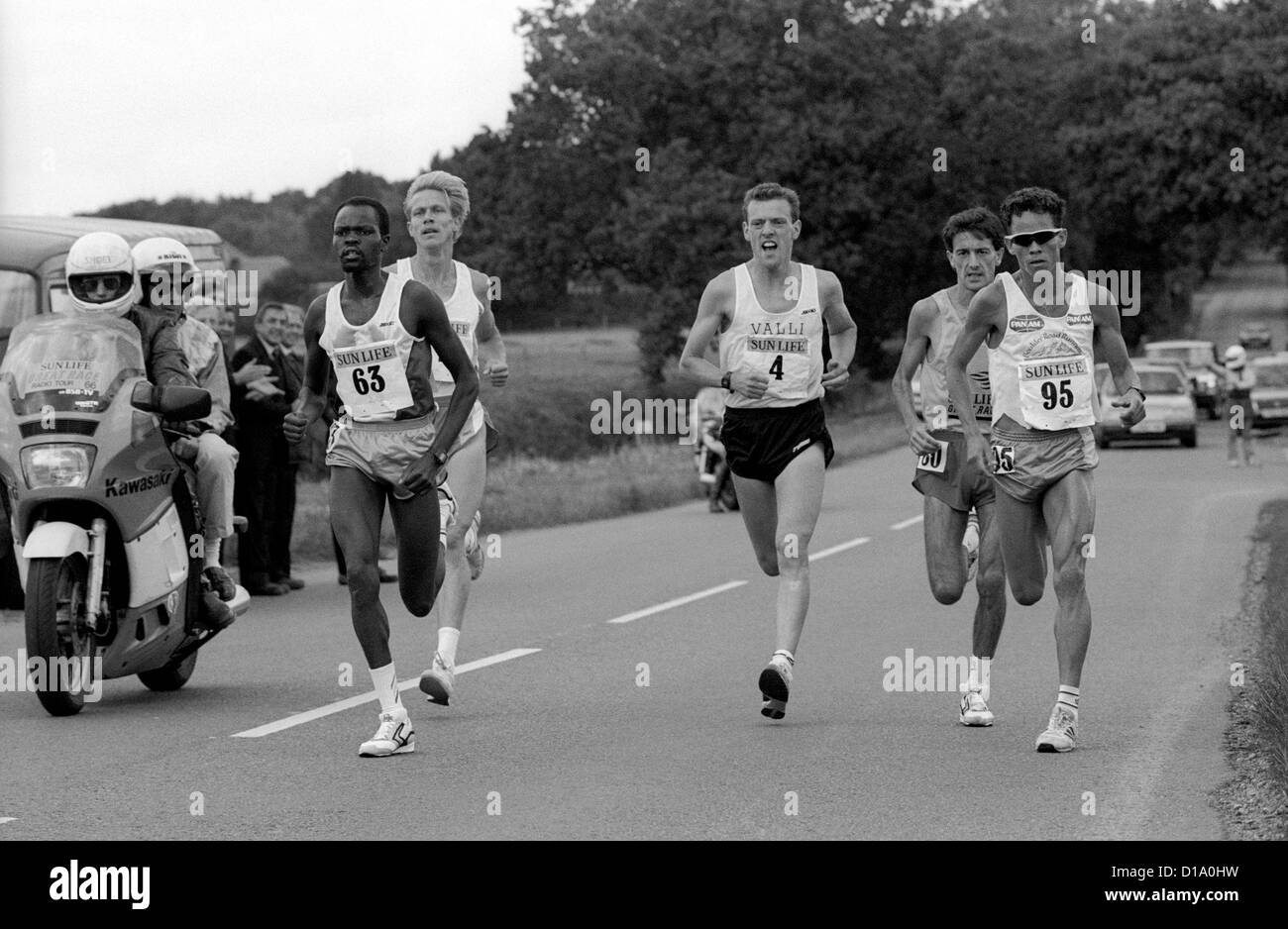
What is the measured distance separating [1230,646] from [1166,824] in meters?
5.29

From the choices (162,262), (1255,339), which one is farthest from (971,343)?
(1255,339)

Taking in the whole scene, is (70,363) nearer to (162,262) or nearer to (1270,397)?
(162,262)

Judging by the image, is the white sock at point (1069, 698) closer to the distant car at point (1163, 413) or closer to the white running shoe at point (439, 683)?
the white running shoe at point (439, 683)

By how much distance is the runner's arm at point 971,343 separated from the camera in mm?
8539

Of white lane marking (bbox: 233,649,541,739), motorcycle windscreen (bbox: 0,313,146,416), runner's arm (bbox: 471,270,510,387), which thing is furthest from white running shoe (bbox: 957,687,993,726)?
motorcycle windscreen (bbox: 0,313,146,416)

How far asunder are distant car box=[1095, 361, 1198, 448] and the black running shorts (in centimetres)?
3107

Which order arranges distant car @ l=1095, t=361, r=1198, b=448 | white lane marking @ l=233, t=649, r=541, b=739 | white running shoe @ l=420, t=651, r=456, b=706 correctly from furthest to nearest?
distant car @ l=1095, t=361, r=1198, b=448, white running shoe @ l=420, t=651, r=456, b=706, white lane marking @ l=233, t=649, r=541, b=739

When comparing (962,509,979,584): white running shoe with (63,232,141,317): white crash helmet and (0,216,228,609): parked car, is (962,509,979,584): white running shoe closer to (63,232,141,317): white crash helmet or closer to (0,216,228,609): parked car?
(63,232,141,317): white crash helmet

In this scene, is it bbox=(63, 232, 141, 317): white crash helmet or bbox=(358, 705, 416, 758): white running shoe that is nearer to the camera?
bbox=(358, 705, 416, 758): white running shoe

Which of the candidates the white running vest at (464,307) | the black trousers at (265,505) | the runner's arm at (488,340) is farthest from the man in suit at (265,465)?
the white running vest at (464,307)

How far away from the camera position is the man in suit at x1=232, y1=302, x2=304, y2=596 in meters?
15.6

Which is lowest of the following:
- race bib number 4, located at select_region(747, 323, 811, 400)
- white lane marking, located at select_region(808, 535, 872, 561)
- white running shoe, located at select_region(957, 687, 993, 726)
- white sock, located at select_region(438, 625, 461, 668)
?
white lane marking, located at select_region(808, 535, 872, 561)

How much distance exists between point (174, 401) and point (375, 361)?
1367mm

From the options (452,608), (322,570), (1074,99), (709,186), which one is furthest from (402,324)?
(1074,99)
